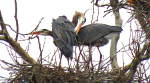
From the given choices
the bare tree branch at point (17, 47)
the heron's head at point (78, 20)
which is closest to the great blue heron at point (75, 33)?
the heron's head at point (78, 20)

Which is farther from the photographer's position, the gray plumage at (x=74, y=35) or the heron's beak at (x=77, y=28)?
the heron's beak at (x=77, y=28)

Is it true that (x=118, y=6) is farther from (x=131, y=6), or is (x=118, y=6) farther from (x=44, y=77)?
(x=44, y=77)

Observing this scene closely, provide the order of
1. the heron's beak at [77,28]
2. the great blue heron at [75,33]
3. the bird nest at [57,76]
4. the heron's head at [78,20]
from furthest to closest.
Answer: the heron's head at [78,20] < the heron's beak at [77,28] < the great blue heron at [75,33] < the bird nest at [57,76]

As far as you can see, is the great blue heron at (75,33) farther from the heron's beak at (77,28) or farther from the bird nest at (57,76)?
the bird nest at (57,76)

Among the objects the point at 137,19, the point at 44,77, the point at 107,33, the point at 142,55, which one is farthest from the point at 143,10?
the point at 44,77

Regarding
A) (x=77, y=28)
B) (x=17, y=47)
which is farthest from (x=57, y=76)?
(x=77, y=28)

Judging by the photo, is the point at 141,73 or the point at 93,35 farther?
the point at 93,35

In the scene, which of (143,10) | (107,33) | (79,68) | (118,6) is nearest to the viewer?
(79,68)

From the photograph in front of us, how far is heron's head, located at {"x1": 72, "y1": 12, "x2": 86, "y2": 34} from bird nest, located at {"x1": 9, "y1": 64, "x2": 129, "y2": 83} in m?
1.57

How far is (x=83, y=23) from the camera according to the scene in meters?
6.60

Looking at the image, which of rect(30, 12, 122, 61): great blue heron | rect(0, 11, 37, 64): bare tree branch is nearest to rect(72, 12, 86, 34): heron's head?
rect(30, 12, 122, 61): great blue heron

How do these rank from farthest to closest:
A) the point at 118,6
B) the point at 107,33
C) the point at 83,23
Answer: the point at 83,23 → the point at 107,33 → the point at 118,6

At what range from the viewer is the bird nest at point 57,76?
4.71 m

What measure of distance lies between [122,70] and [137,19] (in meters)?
0.69
